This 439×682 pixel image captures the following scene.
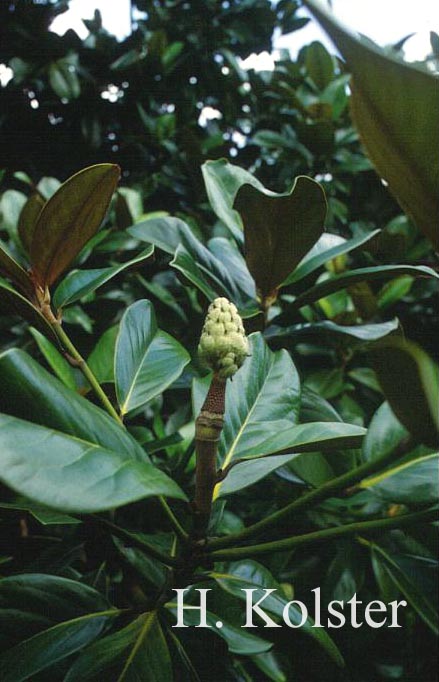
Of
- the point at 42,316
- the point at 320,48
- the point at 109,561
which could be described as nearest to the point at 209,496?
the point at 42,316

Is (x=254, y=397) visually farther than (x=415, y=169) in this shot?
Yes

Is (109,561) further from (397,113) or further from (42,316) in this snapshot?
(397,113)

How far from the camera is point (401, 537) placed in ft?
2.98

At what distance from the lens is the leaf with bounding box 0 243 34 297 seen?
0.59 metres

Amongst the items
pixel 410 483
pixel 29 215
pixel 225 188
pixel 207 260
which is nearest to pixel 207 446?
pixel 410 483

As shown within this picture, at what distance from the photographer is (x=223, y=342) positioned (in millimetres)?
484

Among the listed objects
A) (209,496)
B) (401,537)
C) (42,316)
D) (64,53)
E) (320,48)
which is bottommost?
(401,537)

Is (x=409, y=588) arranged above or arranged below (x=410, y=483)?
below

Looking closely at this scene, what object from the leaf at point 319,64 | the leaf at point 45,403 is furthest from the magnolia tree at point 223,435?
the leaf at point 319,64

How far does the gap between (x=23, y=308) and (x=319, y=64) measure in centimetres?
168

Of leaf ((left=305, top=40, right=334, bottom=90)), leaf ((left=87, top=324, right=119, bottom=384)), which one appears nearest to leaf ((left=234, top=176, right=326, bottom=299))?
leaf ((left=87, top=324, right=119, bottom=384))

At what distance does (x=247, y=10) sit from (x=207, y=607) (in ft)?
7.17

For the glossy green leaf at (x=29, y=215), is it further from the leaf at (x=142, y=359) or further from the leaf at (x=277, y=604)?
the leaf at (x=277, y=604)

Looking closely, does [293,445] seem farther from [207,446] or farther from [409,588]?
[409,588]
